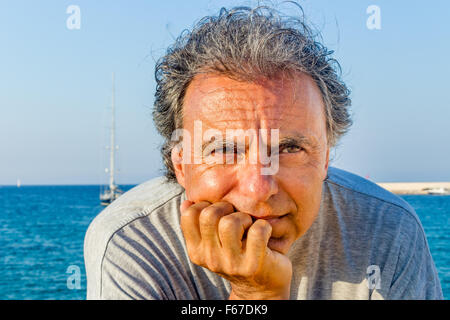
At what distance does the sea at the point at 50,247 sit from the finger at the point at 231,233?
992 centimetres

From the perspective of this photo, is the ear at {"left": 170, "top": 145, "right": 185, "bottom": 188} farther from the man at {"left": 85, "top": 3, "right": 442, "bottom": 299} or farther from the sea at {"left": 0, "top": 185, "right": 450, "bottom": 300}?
the sea at {"left": 0, "top": 185, "right": 450, "bottom": 300}

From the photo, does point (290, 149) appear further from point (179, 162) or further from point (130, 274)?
point (130, 274)

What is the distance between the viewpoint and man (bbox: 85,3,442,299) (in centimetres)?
168

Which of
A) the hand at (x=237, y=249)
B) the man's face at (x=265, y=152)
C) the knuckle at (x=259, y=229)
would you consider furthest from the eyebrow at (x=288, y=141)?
the knuckle at (x=259, y=229)

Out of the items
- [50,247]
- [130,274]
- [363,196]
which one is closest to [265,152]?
[130,274]

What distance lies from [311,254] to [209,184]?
0.71 meters

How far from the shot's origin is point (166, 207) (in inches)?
89.4

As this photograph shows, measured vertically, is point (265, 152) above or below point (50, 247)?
above

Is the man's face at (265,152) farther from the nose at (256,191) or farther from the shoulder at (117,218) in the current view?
the shoulder at (117,218)

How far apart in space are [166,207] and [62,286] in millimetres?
27567

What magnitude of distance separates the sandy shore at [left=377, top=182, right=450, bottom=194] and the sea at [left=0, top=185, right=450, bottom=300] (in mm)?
26005

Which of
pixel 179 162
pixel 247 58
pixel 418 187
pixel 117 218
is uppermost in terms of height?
pixel 247 58

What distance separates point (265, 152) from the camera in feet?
5.71
